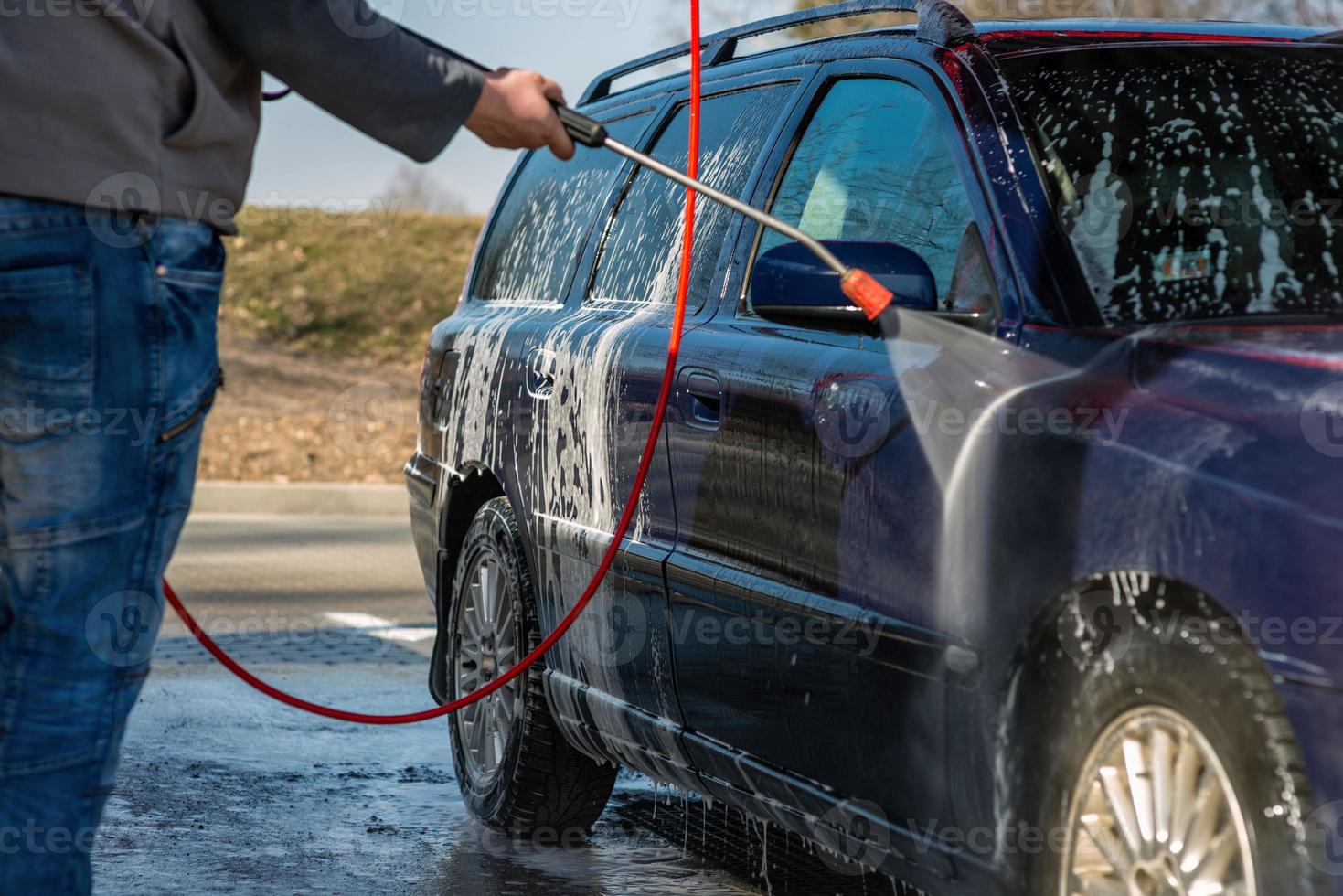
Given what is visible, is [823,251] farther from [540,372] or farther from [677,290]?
[540,372]

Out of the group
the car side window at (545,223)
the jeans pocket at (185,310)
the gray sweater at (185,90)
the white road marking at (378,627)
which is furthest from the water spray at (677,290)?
the white road marking at (378,627)

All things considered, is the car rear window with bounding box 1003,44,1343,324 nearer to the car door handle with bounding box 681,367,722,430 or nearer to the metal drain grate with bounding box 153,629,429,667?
the car door handle with bounding box 681,367,722,430

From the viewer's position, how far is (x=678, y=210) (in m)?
4.77

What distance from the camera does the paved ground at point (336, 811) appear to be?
4.86m

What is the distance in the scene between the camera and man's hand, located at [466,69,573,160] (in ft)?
9.50

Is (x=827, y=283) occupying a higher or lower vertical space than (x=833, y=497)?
higher

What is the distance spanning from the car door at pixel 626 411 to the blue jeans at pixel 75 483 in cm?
176

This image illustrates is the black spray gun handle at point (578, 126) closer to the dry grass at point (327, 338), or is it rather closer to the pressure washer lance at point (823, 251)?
the pressure washer lance at point (823, 251)

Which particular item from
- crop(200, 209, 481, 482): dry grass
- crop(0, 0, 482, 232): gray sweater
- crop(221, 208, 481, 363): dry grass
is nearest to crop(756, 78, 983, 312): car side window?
crop(0, 0, 482, 232): gray sweater

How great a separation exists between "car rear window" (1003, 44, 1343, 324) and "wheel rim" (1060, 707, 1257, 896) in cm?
77

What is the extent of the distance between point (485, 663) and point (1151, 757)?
2.84 meters

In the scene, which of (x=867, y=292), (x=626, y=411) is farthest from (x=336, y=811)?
(x=867, y=292)

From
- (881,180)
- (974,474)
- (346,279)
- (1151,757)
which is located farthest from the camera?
(346,279)

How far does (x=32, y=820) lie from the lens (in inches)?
104
